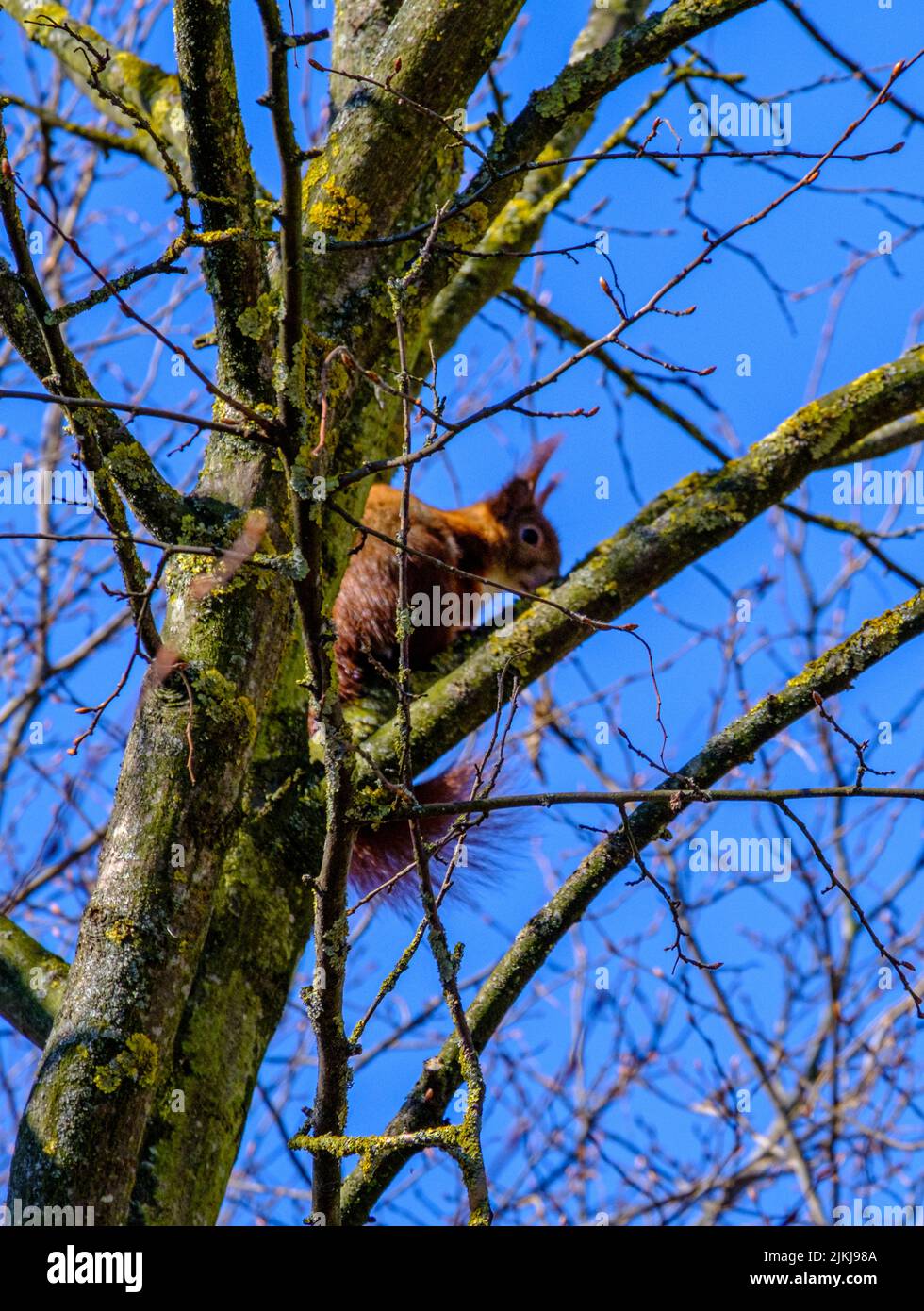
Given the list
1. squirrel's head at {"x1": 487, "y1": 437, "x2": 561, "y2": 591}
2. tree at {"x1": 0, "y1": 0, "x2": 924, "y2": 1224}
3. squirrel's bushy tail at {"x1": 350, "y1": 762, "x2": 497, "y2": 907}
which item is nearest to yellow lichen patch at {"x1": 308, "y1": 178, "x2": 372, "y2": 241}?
tree at {"x1": 0, "y1": 0, "x2": 924, "y2": 1224}

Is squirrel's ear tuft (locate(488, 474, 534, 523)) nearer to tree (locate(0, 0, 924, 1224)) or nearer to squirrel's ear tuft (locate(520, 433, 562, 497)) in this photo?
squirrel's ear tuft (locate(520, 433, 562, 497))

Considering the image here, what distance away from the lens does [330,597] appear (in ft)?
8.53

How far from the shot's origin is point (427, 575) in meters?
4.60

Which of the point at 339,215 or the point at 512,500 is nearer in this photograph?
the point at 339,215

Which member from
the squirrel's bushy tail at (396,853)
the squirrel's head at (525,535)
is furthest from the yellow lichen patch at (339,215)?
the squirrel's head at (525,535)

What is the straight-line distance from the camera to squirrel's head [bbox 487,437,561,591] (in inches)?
222

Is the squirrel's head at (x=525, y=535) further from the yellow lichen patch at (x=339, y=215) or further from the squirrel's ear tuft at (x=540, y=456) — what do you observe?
the yellow lichen patch at (x=339, y=215)

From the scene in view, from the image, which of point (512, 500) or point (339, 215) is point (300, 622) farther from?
point (512, 500)

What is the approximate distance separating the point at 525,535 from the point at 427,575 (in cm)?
119

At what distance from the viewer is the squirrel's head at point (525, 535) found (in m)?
5.63

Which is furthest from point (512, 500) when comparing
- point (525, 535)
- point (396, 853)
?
point (396, 853)

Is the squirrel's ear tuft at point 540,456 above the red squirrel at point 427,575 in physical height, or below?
above

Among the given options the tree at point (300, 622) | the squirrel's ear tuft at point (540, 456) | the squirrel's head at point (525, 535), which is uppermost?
the squirrel's ear tuft at point (540, 456)
